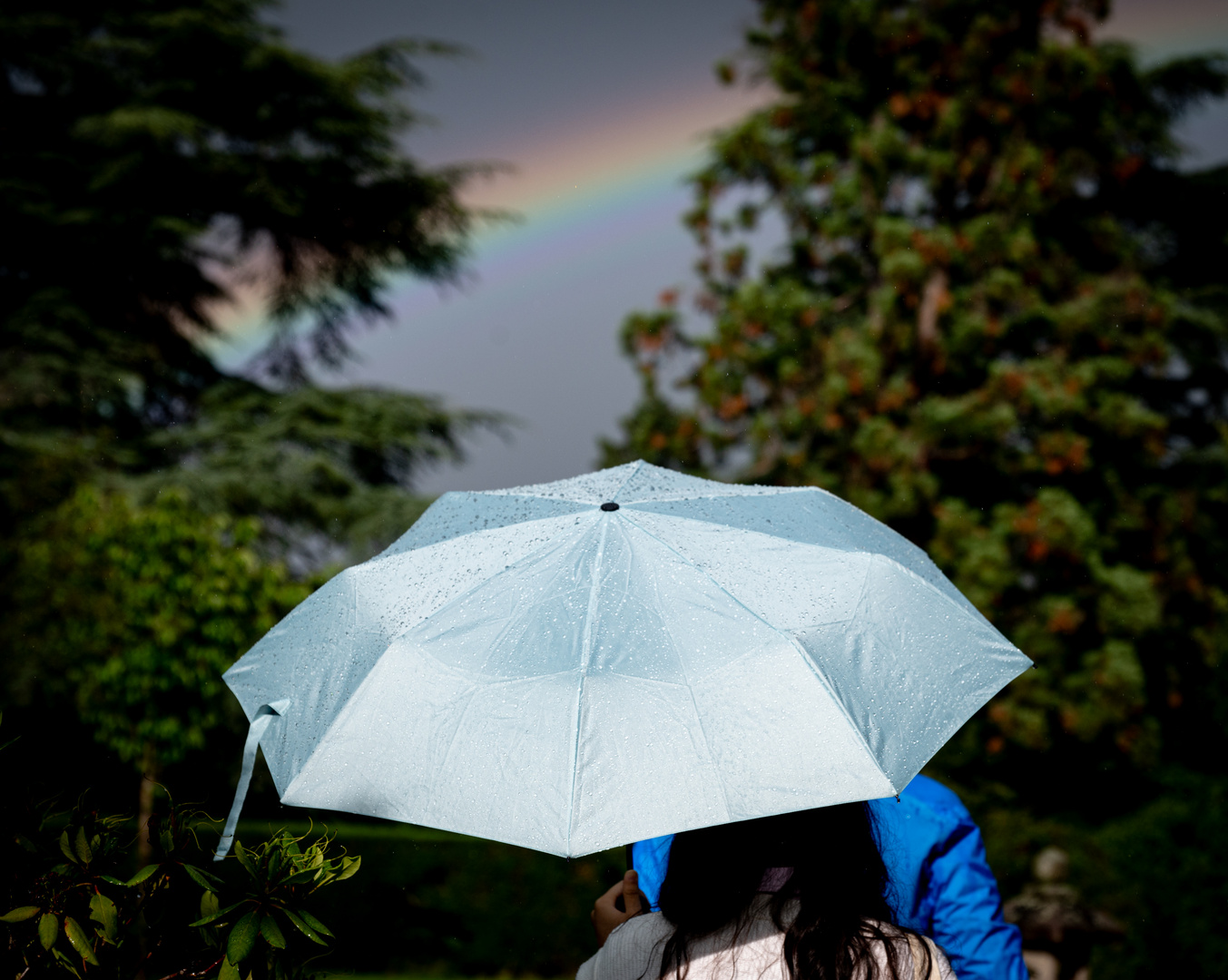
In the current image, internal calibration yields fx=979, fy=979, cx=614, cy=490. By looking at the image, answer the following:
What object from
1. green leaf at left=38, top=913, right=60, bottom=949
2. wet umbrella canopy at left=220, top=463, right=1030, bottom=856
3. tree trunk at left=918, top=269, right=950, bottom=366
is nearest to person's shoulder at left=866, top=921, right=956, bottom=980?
wet umbrella canopy at left=220, top=463, right=1030, bottom=856

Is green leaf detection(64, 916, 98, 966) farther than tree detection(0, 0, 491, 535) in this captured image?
No

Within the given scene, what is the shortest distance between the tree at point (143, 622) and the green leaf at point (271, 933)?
6.12 metres

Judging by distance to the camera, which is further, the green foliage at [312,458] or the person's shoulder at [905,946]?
the green foliage at [312,458]

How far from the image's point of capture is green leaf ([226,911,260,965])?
1582 millimetres

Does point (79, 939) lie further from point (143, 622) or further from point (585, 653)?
point (143, 622)

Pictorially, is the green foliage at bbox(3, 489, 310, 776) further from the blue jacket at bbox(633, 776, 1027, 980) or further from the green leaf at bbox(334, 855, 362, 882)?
the blue jacket at bbox(633, 776, 1027, 980)

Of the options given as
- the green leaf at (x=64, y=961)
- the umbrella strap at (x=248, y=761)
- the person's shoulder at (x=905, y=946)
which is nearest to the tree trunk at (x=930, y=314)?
the umbrella strap at (x=248, y=761)

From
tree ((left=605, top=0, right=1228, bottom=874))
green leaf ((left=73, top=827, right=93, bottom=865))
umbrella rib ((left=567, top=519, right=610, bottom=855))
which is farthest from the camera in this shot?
tree ((left=605, top=0, right=1228, bottom=874))

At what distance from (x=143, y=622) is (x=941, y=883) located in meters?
6.93

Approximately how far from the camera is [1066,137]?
1113cm

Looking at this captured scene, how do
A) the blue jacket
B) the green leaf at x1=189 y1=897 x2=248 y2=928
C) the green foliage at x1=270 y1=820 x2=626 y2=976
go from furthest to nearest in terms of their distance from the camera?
the green foliage at x1=270 y1=820 x2=626 y2=976 → the blue jacket → the green leaf at x1=189 y1=897 x2=248 y2=928

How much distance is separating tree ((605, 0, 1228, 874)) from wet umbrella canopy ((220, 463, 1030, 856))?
896 centimetres

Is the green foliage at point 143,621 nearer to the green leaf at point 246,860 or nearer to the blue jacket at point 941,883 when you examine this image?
the green leaf at point 246,860

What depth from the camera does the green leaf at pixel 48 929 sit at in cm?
158
